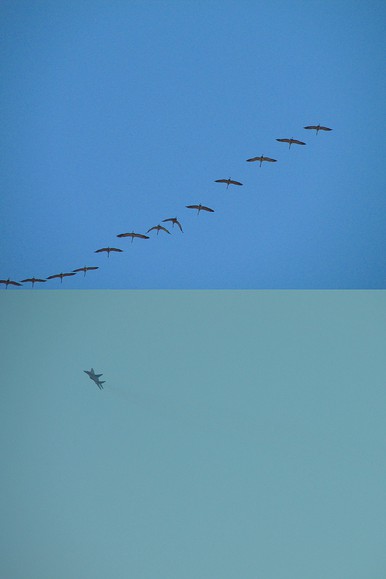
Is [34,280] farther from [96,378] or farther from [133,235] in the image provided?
[96,378]

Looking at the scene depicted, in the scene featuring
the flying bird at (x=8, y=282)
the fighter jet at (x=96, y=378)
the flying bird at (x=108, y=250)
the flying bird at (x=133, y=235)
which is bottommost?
the fighter jet at (x=96, y=378)

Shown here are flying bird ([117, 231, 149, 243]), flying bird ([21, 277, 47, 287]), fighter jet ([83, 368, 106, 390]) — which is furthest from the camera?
flying bird ([21, 277, 47, 287])

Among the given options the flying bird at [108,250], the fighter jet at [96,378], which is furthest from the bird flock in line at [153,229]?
the fighter jet at [96,378]

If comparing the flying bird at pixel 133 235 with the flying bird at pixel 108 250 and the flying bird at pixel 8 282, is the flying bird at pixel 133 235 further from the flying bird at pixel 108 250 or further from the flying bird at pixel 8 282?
the flying bird at pixel 8 282

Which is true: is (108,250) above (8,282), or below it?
above

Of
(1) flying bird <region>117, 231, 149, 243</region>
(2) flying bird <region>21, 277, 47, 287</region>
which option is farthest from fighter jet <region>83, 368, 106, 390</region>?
(2) flying bird <region>21, 277, 47, 287</region>

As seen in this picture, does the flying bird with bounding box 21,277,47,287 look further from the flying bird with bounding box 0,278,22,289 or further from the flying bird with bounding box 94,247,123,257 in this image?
the flying bird with bounding box 94,247,123,257

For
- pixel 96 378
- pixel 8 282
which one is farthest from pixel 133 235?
pixel 96 378

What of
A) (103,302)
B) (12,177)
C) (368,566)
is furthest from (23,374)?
(368,566)

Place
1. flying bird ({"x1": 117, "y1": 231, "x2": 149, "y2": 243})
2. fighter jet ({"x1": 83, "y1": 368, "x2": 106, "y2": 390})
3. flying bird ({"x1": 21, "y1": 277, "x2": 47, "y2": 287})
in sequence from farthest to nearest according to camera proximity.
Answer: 1. flying bird ({"x1": 21, "y1": 277, "x2": 47, "y2": 287})
2. flying bird ({"x1": 117, "y1": 231, "x2": 149, "y2": 243})
3. fighter jet ({"x1": 83, "y1": 368, "x2": 106, "y2": 390})

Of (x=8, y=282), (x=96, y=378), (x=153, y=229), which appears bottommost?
(x=96, y=378)

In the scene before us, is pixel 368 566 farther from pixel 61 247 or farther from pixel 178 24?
pixel 178 24
